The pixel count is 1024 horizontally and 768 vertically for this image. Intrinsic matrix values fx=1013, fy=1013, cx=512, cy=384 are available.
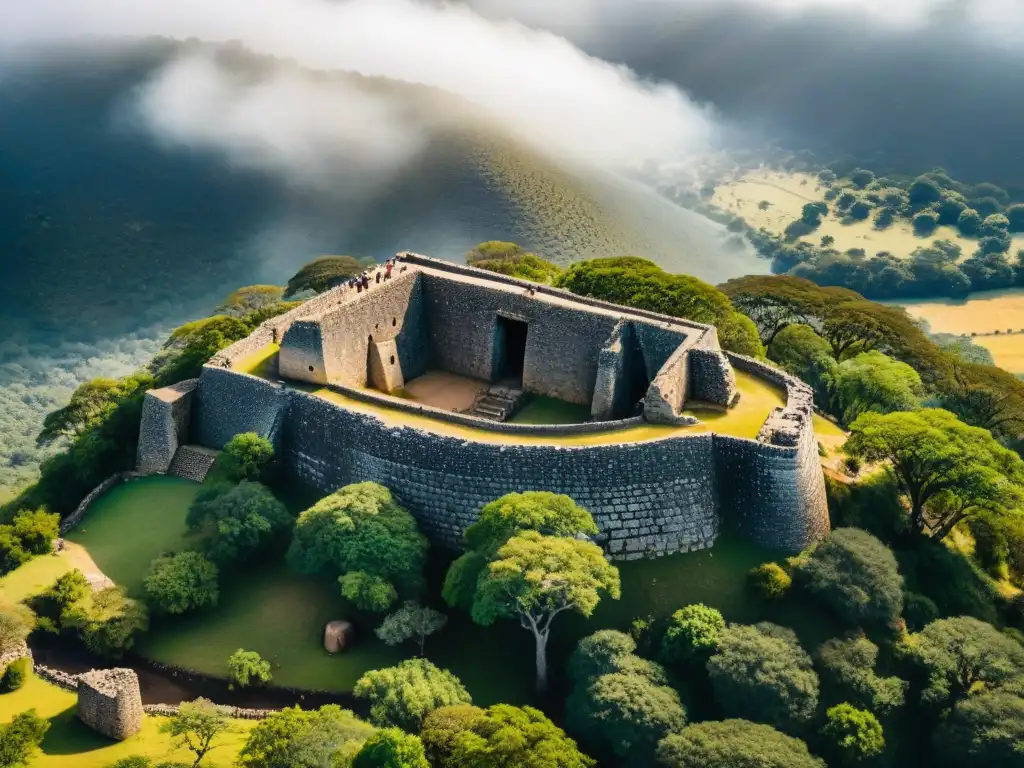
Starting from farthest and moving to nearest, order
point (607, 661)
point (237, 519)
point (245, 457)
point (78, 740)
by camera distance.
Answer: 1. point (245, 457)
2. point (237, 519)
3. point (607, 661)
4. point (78, 740)

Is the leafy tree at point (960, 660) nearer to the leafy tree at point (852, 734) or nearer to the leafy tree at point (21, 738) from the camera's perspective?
the leafy tree at point (852, 734)

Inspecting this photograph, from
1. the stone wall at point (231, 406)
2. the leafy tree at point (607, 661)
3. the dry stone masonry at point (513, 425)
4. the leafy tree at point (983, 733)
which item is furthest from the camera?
the stone wall at point (231, 406)

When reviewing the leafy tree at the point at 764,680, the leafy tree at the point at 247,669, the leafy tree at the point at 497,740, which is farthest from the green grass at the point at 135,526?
the leafy tree at the point at 764,680

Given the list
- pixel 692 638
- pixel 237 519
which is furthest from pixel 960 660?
pixel 237 519

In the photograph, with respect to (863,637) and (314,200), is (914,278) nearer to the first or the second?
(314,200)

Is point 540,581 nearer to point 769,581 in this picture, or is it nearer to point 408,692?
point 408,692

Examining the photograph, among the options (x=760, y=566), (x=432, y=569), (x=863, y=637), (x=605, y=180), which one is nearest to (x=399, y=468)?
(x=432, y=569)
